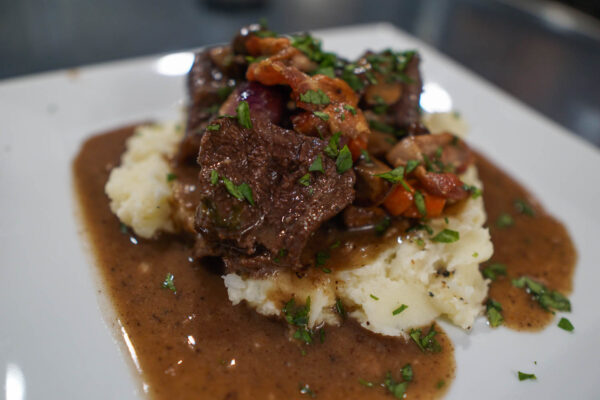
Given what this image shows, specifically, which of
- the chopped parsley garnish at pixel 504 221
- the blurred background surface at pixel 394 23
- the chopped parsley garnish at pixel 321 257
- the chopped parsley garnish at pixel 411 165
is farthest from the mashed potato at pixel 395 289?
the blurred background surface at pixel 394 23

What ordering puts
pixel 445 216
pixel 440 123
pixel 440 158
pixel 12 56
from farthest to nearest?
pixel 12 56, pixel 440 123, pixel 440 158, pixel 445 216

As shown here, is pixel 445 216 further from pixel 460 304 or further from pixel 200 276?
pixel 200 276

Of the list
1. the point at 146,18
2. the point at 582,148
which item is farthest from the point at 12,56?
the point at 582,148

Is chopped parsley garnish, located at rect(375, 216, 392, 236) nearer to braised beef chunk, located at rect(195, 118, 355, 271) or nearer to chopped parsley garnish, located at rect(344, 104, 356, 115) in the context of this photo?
braised beef chunk, located at rect(195, 118, 355, 271)

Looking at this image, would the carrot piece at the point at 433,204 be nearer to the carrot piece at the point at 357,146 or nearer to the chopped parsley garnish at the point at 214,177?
the carrot piece at the point at 357,146

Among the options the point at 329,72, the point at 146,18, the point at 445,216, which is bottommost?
the point at 146,18

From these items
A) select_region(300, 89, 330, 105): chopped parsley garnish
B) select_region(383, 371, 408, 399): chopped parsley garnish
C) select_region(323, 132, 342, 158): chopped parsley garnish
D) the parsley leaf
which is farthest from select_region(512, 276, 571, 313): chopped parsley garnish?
the parsley leaf
